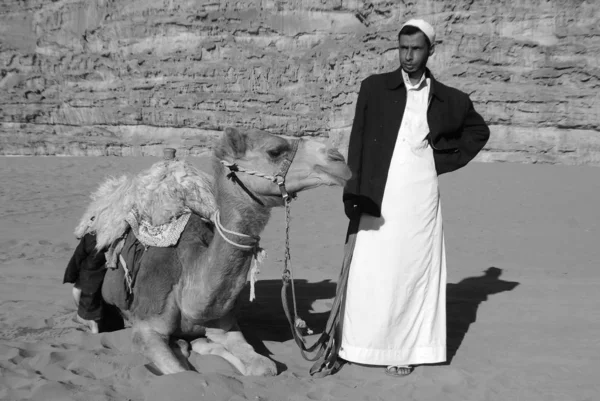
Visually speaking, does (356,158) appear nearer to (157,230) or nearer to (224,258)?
(224,258)

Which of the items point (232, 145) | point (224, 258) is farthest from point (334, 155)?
point (224, 258)

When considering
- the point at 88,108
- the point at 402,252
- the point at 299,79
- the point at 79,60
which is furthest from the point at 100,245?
the point at 79,60

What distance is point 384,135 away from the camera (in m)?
4.44

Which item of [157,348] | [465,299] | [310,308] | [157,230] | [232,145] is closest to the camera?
[232,145]

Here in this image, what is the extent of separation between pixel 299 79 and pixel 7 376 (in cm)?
3205

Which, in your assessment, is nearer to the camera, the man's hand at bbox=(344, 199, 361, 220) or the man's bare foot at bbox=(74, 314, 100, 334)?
the man's hand at bbox=(344, 199, 361, 220)

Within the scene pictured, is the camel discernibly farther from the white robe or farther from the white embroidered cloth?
the white robe

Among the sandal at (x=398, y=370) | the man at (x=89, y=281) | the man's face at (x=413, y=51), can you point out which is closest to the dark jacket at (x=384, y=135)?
the man's face at (x=413, y=51)

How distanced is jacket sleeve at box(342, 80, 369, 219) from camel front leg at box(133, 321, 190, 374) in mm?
1411

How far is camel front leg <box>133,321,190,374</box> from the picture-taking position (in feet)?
13.9

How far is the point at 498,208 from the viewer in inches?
645

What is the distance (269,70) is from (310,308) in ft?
99.2

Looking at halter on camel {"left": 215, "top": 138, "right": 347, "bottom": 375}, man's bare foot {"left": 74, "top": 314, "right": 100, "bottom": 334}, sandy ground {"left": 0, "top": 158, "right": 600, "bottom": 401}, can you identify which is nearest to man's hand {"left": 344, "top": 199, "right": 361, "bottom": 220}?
halter on camel {"left": 215, "top": 138, "right": 347, "bottom": 375}

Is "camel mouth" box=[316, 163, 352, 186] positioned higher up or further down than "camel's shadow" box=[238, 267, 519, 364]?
higher up
